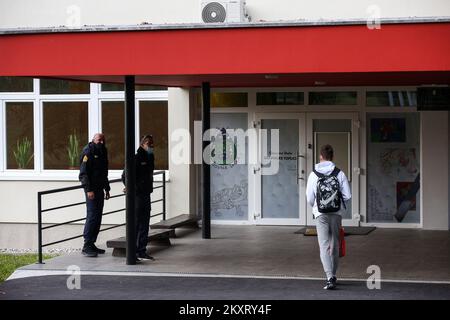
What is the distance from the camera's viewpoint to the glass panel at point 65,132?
19031 mm

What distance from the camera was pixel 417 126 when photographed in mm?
17703

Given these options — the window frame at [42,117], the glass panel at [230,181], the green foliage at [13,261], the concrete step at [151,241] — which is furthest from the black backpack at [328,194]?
the window frame at [42,117]

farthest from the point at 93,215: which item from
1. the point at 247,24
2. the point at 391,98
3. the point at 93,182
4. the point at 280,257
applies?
the point at 391,98

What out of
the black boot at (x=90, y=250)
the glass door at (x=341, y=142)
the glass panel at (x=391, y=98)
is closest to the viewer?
the black boot at (x=90, y=250)

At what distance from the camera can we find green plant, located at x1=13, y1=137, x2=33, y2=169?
1930cm

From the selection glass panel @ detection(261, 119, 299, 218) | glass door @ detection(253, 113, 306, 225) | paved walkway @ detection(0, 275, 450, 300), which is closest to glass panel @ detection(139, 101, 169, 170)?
glass door @ detection(253, 113, 306, 225)

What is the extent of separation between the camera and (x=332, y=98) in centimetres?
1800

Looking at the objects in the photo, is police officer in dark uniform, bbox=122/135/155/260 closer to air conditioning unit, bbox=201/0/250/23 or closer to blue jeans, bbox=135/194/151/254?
blue jeans, bbox=135/194/151/254

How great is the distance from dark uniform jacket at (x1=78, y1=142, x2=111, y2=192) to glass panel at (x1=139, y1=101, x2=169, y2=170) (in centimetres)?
463

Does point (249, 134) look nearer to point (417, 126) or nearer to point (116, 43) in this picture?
point (417, 126)

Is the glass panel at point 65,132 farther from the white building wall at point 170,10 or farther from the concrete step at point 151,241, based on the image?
the concrete step at point 151,241

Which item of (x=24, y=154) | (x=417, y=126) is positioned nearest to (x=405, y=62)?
(x=417, y=126)

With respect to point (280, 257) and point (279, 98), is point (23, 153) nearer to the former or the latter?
point (279, 98)

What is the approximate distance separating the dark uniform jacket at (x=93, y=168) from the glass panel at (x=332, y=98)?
5.39 meters
